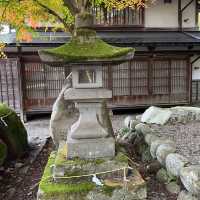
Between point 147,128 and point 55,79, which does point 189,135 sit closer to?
point 147,128

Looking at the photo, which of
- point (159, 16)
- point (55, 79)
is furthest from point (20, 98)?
point (159, 16)

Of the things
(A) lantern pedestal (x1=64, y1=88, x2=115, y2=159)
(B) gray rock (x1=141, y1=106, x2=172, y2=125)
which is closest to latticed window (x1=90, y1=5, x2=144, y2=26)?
(B) gray rock (x1=141, y1=106, x2=172, y2=125)

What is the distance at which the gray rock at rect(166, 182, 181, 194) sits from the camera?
5121mm

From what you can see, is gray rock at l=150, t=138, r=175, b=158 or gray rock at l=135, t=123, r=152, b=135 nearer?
gray rock at l=150, t=138, r=175, b=158

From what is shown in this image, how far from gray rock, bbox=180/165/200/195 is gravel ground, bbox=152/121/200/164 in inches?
23.3

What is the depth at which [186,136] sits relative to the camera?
7.21 meters

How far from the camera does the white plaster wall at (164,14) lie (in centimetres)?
1439

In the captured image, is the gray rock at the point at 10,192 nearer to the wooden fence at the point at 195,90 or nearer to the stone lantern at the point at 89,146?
the stone lantern at the point at 89,146

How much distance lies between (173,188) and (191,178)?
0.77 metres

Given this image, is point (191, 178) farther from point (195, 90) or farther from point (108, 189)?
point (195, 90)

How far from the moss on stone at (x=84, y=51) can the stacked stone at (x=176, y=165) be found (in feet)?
6.65

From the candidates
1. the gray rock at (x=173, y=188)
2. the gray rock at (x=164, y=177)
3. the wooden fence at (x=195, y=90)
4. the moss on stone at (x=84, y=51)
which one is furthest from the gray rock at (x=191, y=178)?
the wooden fence at (x=195, y=90)

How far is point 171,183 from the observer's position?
531 cm

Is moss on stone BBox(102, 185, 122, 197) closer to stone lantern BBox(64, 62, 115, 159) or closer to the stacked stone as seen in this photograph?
stone lantern BBox(64, 62, 115, 159)
